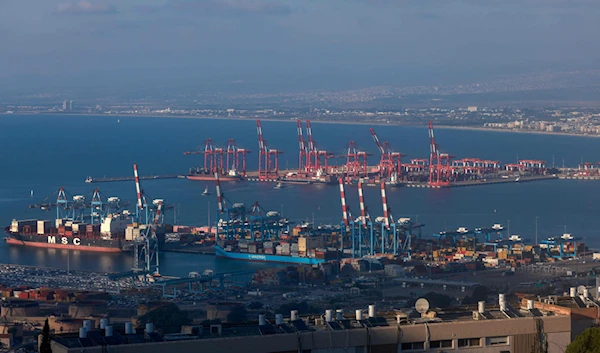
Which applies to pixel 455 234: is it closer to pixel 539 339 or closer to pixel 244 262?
pixel 244 262

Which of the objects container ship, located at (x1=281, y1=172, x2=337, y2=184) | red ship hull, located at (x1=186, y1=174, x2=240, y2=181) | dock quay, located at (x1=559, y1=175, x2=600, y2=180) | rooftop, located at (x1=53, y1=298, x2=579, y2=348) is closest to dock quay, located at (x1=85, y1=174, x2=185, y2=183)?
red ship hull, located at (x1=186, y1=174, x2=240, y2=181)

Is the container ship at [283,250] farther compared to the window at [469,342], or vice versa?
the container ship at [283,250]

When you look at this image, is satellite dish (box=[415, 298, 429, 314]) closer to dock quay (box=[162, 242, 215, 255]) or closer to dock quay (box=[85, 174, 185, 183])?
dock quay (box=[162, 242, 215, 255])

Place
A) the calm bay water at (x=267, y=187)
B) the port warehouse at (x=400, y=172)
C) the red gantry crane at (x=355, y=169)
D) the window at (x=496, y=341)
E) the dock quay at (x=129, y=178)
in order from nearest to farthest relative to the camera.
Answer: the window at (x=496, y=341) → the calm bay water at (x=267, y=187) → the dock quay at (x=129, y=178) → the port warehouse at (x=400, y=172) → the red gantry crane at (x=355, y=169)

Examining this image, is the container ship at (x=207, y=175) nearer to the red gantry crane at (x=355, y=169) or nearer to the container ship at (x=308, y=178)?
the container ship at (x=308, y=178)

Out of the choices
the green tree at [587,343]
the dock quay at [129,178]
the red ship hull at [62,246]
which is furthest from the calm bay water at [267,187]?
the green tree at [587,343]

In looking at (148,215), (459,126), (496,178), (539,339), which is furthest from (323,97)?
(539,339)

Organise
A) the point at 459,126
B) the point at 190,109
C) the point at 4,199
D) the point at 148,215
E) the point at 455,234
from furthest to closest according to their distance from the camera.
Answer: the point at 190,109 → the point at 459,126 → the point at 4,199 → the point at 148,215 → the point at 455,234
